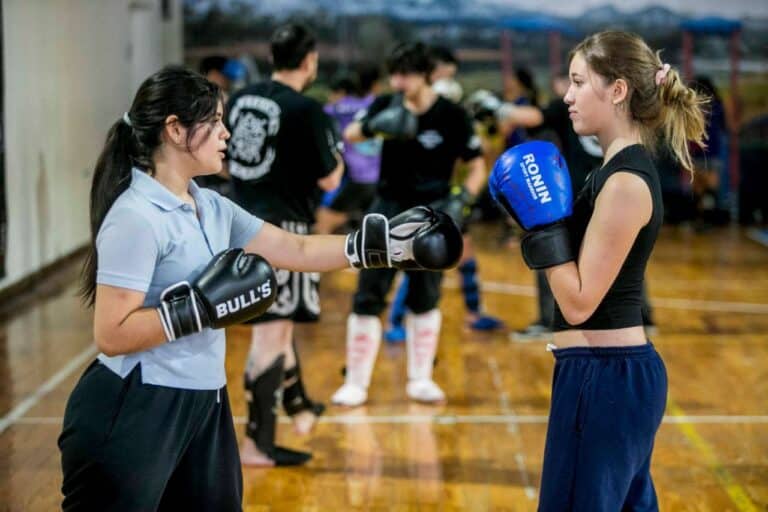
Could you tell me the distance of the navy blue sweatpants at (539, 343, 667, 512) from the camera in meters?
2.47

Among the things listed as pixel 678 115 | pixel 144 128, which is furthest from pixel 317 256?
pixel 678 115

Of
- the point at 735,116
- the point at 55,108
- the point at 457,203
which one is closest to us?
the point at 457,203

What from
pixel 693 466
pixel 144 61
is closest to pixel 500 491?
pixel 693 466

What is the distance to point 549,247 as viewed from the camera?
247 cm

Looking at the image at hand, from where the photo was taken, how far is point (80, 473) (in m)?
2.36

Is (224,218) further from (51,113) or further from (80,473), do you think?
(51,113)

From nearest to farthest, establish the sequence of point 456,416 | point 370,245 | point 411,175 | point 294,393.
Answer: point 370,245 < point 294,393 < point 456,416 < point 411,175

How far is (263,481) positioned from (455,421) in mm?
1110

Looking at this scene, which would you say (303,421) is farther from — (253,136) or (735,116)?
(735,116)

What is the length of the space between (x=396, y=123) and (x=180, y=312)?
2.87 metres

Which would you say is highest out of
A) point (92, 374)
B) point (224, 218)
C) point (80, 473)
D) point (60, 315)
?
point (224, 218)

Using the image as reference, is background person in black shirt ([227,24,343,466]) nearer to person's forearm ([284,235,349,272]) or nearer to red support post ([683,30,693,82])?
person's forearm ([284,235,349,272])

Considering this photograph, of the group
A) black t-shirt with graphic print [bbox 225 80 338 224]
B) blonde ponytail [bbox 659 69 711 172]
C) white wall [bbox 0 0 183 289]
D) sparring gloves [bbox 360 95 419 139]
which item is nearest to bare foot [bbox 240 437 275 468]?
black t-shirt with graphic print [bbox 225 80 338 224]

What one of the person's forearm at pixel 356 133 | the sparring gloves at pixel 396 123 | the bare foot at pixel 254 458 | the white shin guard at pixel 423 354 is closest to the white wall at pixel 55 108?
the person's forearm at pixel 356 133
